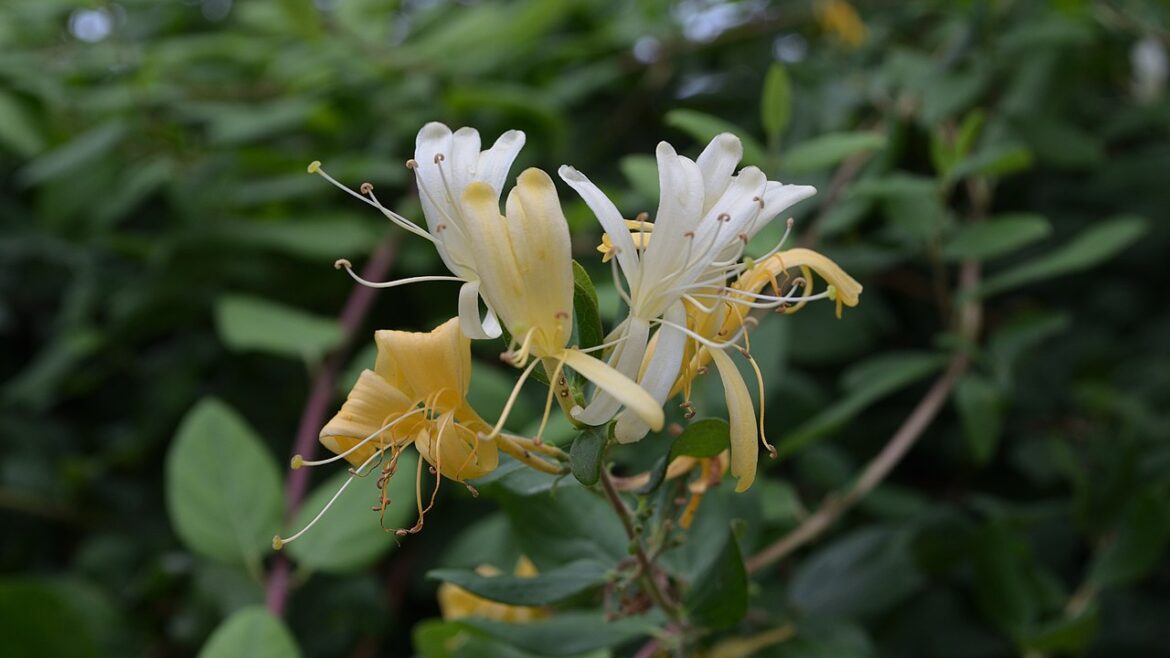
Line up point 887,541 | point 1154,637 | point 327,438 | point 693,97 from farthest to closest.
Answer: point 693,97 < point 1154,637 < point 887,541 < point 327,438

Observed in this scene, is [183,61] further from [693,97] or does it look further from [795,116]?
[795,116]

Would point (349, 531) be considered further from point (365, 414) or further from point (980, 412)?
point (980, 412)

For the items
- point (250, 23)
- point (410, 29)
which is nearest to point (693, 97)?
point (410, 29)

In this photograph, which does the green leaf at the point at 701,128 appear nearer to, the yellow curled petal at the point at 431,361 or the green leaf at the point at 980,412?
the green leaf at the point at 980,412

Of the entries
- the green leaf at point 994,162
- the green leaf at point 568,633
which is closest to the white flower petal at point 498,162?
the green leaf at point 568,633

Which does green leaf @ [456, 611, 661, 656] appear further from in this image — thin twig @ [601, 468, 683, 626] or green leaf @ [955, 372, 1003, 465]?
green leaf @ [955, 372, 1003, 465]

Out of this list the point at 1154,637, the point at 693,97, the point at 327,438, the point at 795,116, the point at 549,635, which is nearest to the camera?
the point at 327,438

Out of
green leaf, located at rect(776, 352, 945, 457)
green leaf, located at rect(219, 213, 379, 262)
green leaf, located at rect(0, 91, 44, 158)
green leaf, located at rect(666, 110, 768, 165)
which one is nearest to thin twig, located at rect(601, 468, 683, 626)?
green leaf, located at rect(776, 352, 945, 457)

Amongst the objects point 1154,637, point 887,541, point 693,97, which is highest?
point 693,97
